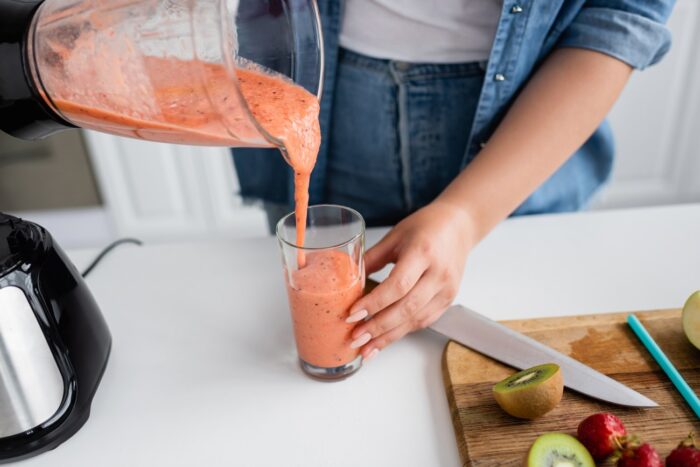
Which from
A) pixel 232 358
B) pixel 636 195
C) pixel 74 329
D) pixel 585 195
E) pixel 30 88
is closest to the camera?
pixel 30 88

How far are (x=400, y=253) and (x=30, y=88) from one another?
47 centimetres

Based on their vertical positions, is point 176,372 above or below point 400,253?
below

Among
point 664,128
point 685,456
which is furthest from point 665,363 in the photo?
point 664,128

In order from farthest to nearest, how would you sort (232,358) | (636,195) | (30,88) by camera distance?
(636,195) → (232,358) → (30,88)

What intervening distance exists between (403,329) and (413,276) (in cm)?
8

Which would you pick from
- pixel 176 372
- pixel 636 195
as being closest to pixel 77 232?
pixel 176 372

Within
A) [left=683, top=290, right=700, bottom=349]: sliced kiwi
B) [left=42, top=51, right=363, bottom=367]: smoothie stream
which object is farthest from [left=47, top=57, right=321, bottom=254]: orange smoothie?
[left=683, top=290, right=700, bottom=349]: sliced kiwi

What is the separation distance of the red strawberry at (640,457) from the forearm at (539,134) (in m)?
0.36

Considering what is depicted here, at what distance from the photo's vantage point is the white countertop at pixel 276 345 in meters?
0.72

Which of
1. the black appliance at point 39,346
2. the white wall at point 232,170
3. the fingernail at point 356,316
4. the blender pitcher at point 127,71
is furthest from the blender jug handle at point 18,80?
the white wall at point 232,170

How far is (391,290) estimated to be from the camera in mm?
760

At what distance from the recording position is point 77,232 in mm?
2400

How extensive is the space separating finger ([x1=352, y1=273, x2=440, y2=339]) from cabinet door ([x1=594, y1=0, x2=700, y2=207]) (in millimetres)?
1643

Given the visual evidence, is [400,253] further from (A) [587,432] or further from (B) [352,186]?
(B) [352,186]
